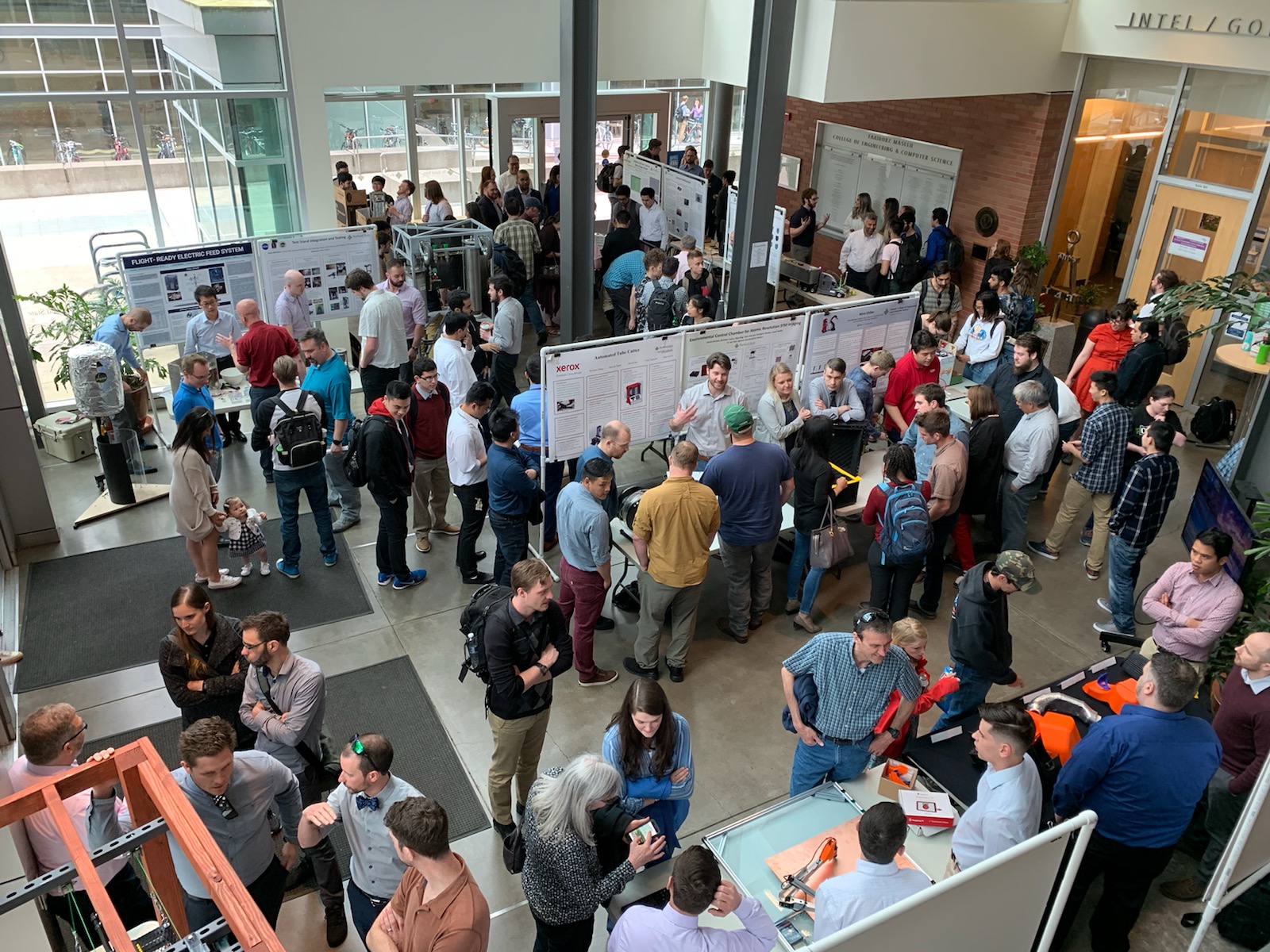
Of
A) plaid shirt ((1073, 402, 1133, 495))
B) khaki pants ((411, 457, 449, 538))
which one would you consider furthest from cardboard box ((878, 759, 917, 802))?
khaki pants ((411, 457, 449, 538))

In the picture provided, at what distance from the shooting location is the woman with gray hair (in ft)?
10.2

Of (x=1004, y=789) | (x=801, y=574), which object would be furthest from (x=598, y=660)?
(x=1004, y=789)

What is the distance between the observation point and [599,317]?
12.1 m

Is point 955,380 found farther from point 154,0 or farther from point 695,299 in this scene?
point 154,0

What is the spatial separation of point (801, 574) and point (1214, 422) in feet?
17.2

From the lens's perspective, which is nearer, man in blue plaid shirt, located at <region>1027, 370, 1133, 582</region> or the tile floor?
the tile floor

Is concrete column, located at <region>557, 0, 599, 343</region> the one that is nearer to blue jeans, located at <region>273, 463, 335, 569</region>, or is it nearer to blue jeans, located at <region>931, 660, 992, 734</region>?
blue jeans, located at <region>273, 463, 335, 569</region>

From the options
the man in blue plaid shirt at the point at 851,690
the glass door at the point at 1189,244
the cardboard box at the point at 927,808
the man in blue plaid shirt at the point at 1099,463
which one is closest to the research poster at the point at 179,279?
the man in blue plaid shirt at the point at 851,690

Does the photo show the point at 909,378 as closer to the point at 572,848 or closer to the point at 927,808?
the point at 927,808

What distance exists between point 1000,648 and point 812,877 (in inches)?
67.9

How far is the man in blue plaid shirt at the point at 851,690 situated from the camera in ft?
13.1

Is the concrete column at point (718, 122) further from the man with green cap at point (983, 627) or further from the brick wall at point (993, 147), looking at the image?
the man with green cap at point (983, 627)

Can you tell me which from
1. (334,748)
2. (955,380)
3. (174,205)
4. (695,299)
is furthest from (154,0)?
(955,380)

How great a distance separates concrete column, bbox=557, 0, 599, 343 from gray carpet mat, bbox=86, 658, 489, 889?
3976mm
